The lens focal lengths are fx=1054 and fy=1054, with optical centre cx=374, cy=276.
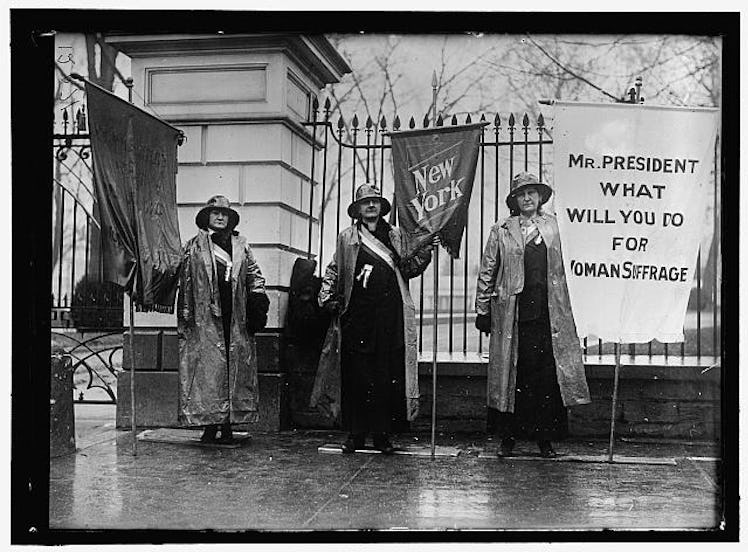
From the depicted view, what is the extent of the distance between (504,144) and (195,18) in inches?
127

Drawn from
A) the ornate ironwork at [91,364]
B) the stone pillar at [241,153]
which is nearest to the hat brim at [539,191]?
the stone pillar at [241,153]

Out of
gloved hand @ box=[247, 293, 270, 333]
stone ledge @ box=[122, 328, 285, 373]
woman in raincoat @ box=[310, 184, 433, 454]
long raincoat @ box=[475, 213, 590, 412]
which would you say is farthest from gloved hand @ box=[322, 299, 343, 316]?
long raincoat @ box=[475, 213, 590, 412]

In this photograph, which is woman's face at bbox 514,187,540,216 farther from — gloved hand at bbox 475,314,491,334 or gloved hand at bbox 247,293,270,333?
gloved hand at bbox 247,293,270,333

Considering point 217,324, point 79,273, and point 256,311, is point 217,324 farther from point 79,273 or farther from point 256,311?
point 79,273

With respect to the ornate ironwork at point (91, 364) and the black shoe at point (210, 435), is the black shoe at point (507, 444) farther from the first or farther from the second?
the ornate ironwork at point (91, 364)

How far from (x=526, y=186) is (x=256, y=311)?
7.66ft

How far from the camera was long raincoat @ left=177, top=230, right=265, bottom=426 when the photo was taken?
325 inches

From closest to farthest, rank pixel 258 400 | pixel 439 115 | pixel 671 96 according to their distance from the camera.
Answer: pixel 671 96, pixel 439 115, pixel 258 400

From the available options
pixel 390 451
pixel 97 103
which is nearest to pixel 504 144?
pixel 390 451

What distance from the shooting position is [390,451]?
8047 mm

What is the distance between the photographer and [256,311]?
8383 mm

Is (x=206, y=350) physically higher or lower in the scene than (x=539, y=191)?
lower

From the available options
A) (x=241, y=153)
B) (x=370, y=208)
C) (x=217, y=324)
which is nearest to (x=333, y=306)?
(x=370, y=208)

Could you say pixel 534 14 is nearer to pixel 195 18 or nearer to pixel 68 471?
pixel 195 18
